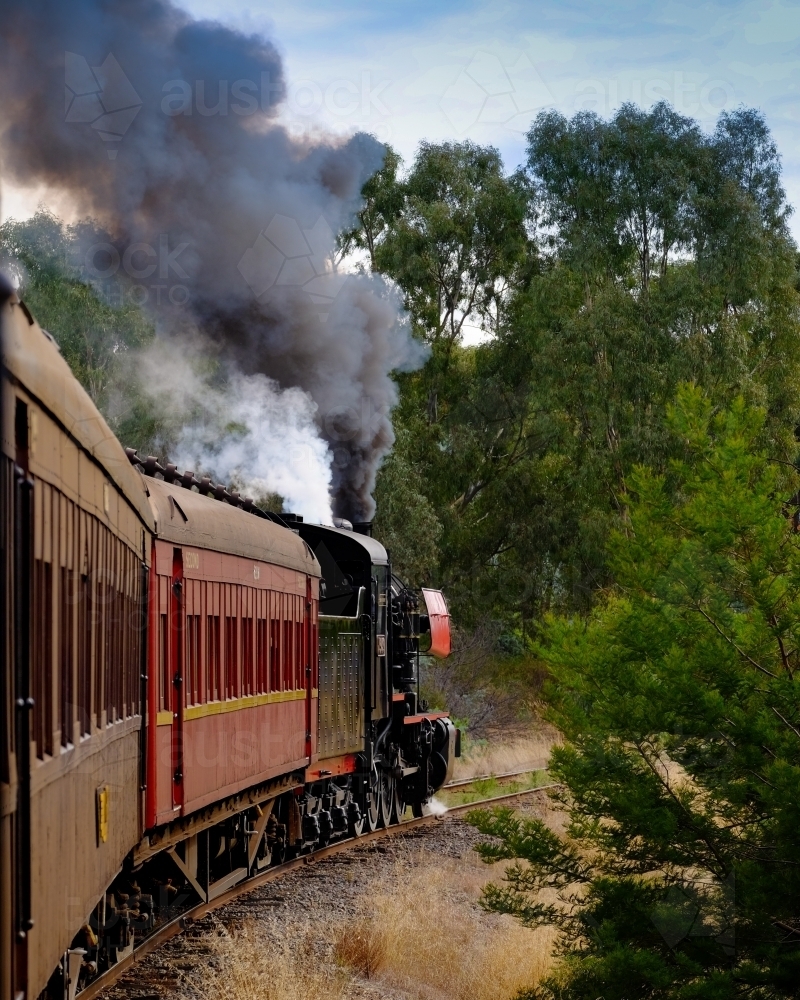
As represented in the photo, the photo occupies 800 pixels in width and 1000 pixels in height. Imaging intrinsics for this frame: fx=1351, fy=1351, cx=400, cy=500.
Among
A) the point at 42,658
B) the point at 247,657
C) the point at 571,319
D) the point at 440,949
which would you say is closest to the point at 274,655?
the point at 247,657

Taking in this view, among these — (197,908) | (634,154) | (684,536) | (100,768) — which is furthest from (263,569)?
(634,154)

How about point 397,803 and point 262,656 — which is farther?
point 397,803

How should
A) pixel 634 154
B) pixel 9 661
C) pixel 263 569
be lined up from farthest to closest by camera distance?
pixel 634 154, pixel 263 569, pixel 9 661

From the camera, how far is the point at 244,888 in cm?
1186

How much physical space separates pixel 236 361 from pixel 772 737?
1482 centimetres

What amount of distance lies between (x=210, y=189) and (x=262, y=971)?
11260 millimetres

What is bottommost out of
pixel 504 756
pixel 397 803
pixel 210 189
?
pixel 504 756

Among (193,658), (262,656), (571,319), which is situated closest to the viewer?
(193,658)

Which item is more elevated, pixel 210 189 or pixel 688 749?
pixel 210 189

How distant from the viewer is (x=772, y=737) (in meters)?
6.87

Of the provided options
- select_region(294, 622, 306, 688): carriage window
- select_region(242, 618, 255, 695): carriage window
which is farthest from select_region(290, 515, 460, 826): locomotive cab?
select_region(242, 618, 255, 695): carriage window

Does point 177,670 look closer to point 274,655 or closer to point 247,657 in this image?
point 247,657

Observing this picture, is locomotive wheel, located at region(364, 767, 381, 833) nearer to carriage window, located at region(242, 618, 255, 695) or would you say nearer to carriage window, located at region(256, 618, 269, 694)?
carriage window, located at region(256, 618, 269, 694)

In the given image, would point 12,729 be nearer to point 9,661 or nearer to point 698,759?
point 9,661
